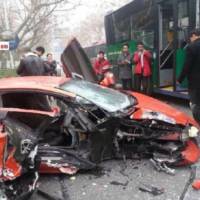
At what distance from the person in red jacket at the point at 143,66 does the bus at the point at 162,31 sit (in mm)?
158

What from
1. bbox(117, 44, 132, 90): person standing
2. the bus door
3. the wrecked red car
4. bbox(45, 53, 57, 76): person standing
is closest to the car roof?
the wrecked red car

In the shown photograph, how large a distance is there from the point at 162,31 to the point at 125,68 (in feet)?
5.73

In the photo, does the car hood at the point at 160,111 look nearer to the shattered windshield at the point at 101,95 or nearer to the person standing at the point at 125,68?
the shattered windshield at the point at 101,95

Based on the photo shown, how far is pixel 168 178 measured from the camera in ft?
14.9

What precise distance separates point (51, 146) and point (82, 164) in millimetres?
455

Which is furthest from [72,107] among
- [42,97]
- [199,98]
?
[199,98]

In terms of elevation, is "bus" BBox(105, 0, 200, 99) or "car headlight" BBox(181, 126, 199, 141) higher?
"bus" BBox(105, 0, 200, 99)

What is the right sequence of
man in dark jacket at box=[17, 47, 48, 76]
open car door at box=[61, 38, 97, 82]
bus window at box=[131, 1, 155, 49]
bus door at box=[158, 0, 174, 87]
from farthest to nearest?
bus window at box=[131, 1, 155, 49], bus door at box=[158, 0, 174, 87], man in dark jacket at box=[17, 47, 48, 76], open car door at box=[61, 38, 97, 82]

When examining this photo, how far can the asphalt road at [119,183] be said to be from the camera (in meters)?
4.14

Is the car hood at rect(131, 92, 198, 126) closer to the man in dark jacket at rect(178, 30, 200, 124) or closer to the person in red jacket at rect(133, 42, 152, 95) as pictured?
the man in dark jacket at rect(178, 30, 200, 124)

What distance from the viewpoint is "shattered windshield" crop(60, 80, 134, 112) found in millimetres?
4805

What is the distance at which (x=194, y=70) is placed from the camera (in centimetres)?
603

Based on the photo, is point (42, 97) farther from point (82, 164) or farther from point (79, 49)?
point (79, 49)

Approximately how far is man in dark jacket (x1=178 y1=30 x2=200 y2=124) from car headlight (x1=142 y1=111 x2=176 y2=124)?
1.32 meters
